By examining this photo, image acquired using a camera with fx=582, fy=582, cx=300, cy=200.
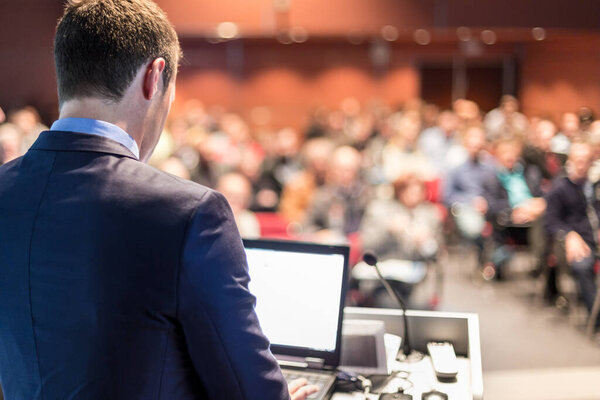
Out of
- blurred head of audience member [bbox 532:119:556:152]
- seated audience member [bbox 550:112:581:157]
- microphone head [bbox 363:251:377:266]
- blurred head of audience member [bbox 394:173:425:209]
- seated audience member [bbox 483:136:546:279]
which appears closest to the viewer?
microphone head [bbox 363:251:377:266]

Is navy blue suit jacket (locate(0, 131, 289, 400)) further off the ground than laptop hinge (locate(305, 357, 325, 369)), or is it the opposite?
navy blue suit jacket (locate(0, 131, 289, 400))

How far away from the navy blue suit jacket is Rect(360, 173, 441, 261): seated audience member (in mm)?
3291

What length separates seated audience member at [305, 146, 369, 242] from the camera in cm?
468

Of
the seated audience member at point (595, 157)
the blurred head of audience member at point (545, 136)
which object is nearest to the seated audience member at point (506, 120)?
the blurred head of audience member at point (545, 136)

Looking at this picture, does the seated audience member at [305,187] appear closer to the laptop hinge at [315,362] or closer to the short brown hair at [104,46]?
the laptop hinge at [315,362]

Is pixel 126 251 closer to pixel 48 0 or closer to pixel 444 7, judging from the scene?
pixel 48 0

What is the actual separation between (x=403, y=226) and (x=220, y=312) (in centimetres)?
344

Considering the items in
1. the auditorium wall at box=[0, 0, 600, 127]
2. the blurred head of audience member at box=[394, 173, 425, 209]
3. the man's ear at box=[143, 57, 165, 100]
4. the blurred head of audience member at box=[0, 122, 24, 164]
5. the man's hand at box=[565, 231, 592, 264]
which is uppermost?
the auditorium wall at box=[0, 0, 600, 127]

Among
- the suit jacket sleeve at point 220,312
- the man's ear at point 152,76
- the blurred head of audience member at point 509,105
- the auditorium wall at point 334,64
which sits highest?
the auditorium wall at point 334,64

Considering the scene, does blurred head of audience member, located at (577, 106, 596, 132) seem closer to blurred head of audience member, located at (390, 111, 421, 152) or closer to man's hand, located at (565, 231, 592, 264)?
man's hand, located at (565, 231, 592, 264)

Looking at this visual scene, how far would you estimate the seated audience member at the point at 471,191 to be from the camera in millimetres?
5695

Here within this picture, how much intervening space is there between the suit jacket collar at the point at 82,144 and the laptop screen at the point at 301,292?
0.78 metres

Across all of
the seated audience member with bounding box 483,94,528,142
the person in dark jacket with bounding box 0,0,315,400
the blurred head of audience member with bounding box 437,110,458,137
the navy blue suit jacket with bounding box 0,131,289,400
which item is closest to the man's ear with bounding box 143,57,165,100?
the person in dark jacket with bounding box 0,0,315,400

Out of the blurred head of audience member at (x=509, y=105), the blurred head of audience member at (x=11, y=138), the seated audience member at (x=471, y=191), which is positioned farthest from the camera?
the blurred head of audience member at (x=509, y=105)
